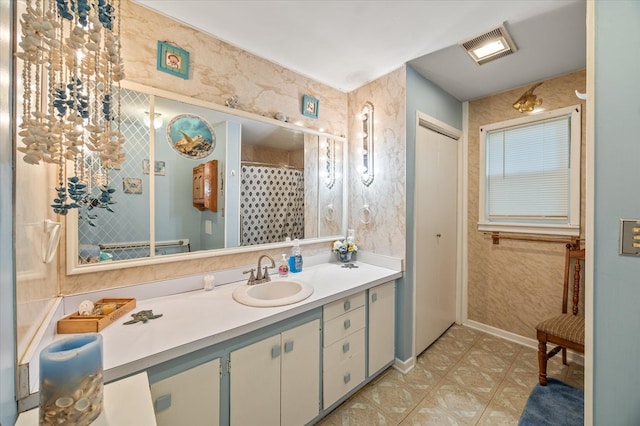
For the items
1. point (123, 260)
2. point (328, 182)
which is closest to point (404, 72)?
point (328, 182)

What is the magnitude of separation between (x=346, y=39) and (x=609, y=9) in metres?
1.30

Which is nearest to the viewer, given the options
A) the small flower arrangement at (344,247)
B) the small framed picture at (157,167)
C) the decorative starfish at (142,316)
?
the decorative starfish at (142,316)

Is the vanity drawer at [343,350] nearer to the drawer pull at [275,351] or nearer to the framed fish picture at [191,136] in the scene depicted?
the drawer pull at [275,351]

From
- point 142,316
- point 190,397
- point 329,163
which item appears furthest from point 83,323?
point 329,163

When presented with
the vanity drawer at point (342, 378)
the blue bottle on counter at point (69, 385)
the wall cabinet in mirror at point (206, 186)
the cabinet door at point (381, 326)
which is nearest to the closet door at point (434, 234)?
the cabinet door at point (381, 326)

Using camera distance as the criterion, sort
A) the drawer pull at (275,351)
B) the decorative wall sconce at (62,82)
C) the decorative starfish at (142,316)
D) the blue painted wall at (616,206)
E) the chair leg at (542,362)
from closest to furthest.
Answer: the decorative wall sconce at (62,82)
the blue painted wall at (616,206)
the decorative starfish at (142,316)
the drawer pull at (275,351)
the chair leg at (542,362)

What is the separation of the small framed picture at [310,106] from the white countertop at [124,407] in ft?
6.70

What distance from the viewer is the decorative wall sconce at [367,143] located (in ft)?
7.64

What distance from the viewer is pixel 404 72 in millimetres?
2041

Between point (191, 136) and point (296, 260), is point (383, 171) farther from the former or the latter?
point (191, 136)

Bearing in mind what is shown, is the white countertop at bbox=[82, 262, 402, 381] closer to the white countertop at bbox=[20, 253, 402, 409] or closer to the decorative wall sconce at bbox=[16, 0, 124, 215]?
the white countertop at bbox=[20, 253, 402, 409]

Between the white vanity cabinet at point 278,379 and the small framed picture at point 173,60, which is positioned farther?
the small framed picture at point 173,60

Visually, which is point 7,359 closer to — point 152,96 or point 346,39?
point 152,96

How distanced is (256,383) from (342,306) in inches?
26.3
